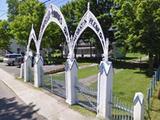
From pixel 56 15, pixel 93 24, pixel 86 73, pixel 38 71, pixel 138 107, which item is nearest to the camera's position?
pixel 138 107

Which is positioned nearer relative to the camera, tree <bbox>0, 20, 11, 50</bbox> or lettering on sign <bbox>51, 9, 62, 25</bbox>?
lettering on sign <bbox>51, 9, 62, 25</bbox>

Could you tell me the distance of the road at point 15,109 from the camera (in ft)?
39.3

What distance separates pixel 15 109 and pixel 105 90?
479 centimetres

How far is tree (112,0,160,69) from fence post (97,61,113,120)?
52.6 feet

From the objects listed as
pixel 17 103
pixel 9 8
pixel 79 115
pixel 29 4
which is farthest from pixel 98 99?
pixel 9 8

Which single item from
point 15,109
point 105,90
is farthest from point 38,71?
point 105,90

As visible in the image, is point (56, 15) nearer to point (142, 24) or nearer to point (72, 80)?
point (72, 80)

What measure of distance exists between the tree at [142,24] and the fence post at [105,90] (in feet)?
52.6

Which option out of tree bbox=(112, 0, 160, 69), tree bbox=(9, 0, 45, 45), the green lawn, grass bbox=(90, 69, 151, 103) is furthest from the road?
tree bbox=(9, 0, 45, 45)

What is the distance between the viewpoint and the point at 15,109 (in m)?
13.3

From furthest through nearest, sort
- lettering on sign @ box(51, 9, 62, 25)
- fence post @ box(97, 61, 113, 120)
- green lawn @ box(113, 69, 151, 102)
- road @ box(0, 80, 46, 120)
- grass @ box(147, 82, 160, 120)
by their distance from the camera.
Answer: green lawn @ box(113, 69, 151, 102)
lettering on sign @ box(51, 9, 62, 25)
road @ box(0, 80, 46, 120)
grass @ box(147, 82, 160, 120)
fence post @ box(97, 61, 113, 120)

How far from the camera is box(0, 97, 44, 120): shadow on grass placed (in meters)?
12.0

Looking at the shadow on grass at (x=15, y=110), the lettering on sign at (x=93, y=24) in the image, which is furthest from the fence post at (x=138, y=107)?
the shadow on grass at (x=15, y=110)

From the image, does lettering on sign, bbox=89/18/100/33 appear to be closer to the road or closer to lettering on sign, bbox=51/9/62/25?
lettering on sign, bbox=51/9/62/25
